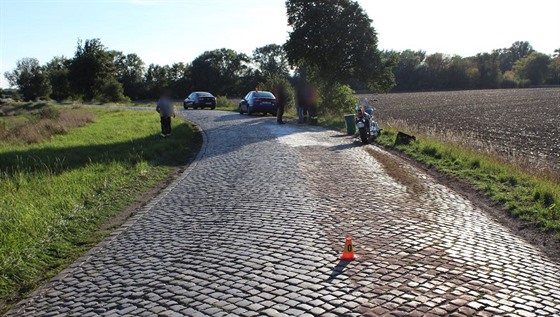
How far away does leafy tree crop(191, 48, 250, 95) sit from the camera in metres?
92.0

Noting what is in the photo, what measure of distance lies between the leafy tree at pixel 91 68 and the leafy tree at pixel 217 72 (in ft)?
92.5

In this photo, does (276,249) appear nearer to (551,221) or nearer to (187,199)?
(187,199)

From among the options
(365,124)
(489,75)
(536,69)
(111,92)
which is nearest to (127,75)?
(111,92)

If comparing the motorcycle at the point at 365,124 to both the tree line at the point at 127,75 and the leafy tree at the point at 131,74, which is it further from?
the leafy tree at the point at 131,74

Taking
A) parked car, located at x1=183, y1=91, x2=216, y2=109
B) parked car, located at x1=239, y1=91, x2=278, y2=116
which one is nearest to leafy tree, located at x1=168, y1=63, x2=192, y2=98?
parked car, located at x1=183, y1=91, x2=216, y2=109

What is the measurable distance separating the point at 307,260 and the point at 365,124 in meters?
11.7

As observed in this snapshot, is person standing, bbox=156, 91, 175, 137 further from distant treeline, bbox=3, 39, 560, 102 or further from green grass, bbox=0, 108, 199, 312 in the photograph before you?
distant treeline, bbox=3, 39, 560, 102

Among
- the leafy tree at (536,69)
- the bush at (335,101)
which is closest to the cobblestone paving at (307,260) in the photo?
the bush at (335,101)

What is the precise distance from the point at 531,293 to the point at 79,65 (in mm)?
61769

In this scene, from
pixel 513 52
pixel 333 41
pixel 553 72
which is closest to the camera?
pixel 333 41

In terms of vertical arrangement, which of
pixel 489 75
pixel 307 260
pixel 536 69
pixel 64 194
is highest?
pixel 536 69

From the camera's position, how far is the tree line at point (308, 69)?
31.7 meters

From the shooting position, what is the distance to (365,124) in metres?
16.5

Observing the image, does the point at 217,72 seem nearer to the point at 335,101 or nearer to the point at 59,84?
the point at 59,84
